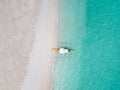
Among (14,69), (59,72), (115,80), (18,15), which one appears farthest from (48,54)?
(115,80)

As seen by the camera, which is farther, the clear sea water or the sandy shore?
the sandy shore

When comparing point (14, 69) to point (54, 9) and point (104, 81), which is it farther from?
point (104, 81)

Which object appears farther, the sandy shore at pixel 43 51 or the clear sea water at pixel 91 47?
the sandy shore at pixel 43 51

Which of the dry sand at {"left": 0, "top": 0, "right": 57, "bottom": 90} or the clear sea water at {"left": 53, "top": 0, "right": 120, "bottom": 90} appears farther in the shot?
the dry sand at {"left": 0, "top": 0, "right": 57, "bottom": 90}
